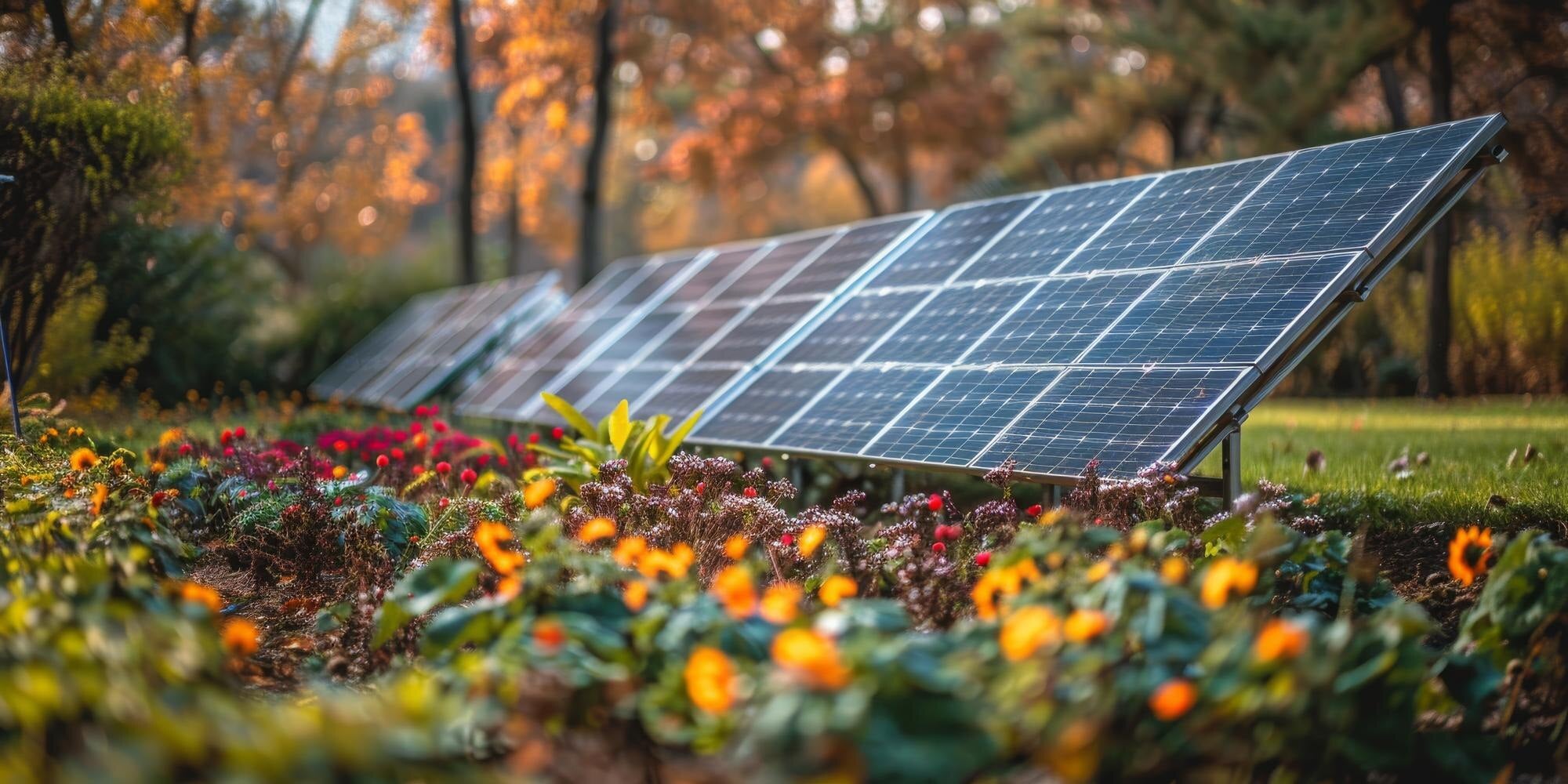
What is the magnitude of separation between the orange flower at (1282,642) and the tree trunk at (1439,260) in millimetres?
12108

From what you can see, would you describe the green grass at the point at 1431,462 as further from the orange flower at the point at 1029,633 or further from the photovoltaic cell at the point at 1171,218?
the orange flower at the point at 1029,633

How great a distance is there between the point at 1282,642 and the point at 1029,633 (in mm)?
563

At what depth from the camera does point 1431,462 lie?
796 centimetres

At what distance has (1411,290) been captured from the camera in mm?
16203

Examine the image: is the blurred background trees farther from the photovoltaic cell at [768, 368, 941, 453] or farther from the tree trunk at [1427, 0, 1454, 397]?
the photovoltaic cell at [768, 368, 941, 453]

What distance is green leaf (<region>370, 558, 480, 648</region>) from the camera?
355 centimetres

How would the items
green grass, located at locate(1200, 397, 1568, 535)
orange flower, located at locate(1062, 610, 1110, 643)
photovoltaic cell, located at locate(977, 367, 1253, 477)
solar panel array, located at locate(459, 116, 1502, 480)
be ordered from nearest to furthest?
orange flower, located at locate(1062, 610, 1110, 643)
photovoltaic cell, located at locate(977, 367, 1253, 477)
solar panel array, located at locate(459, 116, 1502, 480)
green grass, located at locate(1200, 397, 1568, 535)

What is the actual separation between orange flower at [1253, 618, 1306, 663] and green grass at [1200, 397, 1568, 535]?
163 inches

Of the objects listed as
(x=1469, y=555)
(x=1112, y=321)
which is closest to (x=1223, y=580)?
(x=1469, y=555)

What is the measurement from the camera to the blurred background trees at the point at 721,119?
13.3m

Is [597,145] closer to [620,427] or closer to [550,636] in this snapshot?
[620,427]

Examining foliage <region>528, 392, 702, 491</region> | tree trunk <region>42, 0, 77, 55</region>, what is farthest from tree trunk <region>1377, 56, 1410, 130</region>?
tree trunk <region>42, 0, 77, 55</region>

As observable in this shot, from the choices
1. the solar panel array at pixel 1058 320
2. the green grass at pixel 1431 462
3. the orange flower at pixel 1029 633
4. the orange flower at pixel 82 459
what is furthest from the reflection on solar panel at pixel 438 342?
the orange flower at pixel 1029 633

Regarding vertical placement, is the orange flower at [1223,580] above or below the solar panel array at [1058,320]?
below
